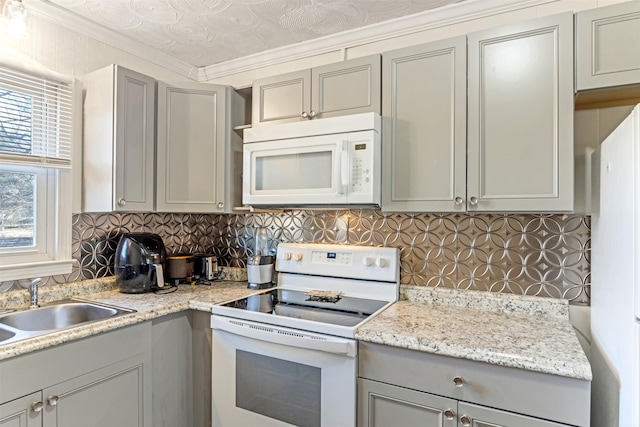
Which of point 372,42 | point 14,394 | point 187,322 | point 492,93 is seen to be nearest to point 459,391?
point 492,93

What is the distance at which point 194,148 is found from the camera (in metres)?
2.16

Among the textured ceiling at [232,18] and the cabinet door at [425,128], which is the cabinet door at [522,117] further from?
the textured ceiling at [232,18]

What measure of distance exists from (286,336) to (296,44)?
1694 millimetres

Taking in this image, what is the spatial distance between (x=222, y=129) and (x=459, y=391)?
1.79m

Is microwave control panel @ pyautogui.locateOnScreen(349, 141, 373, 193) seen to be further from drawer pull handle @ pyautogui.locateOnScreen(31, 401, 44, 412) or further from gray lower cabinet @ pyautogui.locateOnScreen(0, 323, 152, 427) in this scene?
drawer pull handle @ pyautogui.locateOnScreen(31, 401, 44, 412)

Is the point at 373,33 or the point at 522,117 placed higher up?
the point at 373,33

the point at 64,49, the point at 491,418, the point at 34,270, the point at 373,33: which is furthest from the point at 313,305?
the point at 64,49

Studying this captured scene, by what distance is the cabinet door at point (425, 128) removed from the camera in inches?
62.7

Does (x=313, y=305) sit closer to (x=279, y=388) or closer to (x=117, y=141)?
(x=279, y=388)

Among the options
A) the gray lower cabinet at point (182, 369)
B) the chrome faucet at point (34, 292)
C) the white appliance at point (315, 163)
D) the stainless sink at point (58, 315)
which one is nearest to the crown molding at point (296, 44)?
the white appliance at point (315, 163)

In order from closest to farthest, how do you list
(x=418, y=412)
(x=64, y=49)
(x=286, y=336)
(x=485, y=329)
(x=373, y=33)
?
1. (x=418, y=412)
2. (x=485, y=329)
3. (x=286, y=336)
4. (x=64, y=49)
5. (x=373, y=33)

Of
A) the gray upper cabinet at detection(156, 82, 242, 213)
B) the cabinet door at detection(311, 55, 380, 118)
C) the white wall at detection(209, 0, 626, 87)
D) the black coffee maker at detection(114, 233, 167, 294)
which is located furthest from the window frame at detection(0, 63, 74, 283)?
the cabinet door at detection(311, 55, 380, 118)

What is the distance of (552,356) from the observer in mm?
1199

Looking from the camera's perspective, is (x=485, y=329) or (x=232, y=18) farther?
(x=232, y=18)
